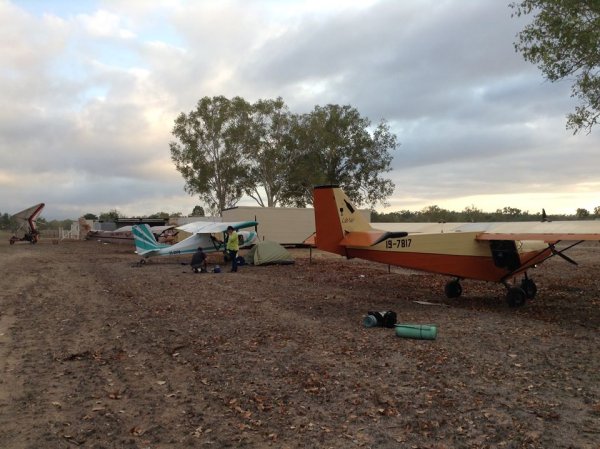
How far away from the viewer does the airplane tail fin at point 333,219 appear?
41.3 ft

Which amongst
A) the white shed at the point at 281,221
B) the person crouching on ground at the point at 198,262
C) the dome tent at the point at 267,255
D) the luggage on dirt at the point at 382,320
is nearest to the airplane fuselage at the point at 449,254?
the luggage on dirt at the point at 382,320

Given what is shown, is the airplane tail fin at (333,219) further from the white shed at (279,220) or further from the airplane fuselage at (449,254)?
the white shed at (279,220)

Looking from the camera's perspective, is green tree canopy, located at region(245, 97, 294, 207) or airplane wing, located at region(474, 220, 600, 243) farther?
green tree canopy, located at region(245, 97, 294, 207)

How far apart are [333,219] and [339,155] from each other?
34.3m

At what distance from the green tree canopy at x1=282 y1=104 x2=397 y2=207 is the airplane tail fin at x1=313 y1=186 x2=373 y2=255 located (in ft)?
105

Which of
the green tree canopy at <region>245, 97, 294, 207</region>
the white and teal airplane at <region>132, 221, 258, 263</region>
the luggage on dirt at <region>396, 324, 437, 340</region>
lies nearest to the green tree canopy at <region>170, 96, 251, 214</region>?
the green tree canopy at <region>245, 97, 294, 207</region>

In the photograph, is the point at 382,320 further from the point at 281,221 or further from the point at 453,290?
the point at 281,221

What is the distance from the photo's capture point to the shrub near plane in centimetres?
4578

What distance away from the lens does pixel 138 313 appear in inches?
403

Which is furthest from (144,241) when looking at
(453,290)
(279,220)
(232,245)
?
(453,290)

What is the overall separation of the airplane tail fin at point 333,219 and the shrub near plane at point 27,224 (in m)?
41.6

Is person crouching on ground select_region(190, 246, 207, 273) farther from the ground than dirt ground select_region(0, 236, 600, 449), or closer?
farther from the ground

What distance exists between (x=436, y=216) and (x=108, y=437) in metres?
59.8

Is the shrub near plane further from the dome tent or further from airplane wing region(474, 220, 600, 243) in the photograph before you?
airplane wing region(474, 220, 600, 243)
